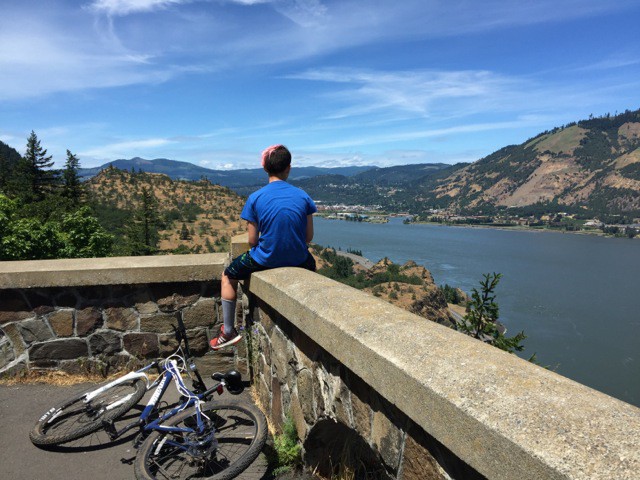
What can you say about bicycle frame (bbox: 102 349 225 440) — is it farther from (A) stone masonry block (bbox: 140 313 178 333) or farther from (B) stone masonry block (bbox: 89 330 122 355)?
(B) stone masonry block (bbox: 89 330 122 355)

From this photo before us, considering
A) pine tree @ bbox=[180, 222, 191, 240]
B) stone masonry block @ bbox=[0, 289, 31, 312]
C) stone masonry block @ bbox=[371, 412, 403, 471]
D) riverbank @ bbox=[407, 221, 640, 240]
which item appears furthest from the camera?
riverbank @ bbox=[407, 221, 640, 240]

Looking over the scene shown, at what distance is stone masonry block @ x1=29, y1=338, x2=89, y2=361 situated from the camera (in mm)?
4043

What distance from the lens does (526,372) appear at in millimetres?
1435

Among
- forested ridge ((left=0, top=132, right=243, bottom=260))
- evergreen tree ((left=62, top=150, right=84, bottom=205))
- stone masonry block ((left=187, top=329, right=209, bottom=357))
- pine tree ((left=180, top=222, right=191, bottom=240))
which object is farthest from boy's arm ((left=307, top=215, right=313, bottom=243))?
pine tree ((left=180, top=222, right=191, bottom=240))

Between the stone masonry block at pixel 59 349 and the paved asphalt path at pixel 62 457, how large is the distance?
513mm

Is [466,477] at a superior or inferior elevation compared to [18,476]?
superior

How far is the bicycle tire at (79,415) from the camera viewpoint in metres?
3.15

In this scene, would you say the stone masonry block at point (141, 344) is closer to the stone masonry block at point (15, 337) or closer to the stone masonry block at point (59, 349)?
the stone masonry block at point (59, 349)

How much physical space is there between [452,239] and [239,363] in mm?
119456

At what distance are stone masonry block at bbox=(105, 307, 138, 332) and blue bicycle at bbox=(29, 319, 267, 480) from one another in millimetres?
789

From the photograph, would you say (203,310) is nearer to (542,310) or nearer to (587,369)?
(587,369)

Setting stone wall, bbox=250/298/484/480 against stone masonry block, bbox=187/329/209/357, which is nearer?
stone wall, bbox=250/298/484/480

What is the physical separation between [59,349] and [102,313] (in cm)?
52

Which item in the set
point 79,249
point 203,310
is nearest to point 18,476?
point 203,310
